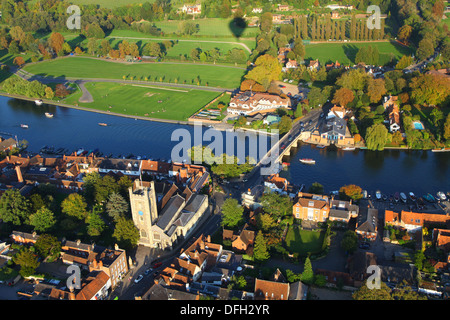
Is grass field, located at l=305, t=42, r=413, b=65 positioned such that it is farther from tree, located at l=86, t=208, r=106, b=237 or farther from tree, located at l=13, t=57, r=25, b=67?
tree, located at l=86, t=208, r=106, b=237

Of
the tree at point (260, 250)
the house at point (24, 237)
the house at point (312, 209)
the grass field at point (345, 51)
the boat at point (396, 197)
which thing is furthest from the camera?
the grass field at point (345, 51)

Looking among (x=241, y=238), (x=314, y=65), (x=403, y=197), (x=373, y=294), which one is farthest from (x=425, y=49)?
(x=373, y=294)

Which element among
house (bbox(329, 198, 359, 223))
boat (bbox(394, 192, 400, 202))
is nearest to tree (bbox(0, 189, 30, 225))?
house (bbox(329, 198, 359, 223))

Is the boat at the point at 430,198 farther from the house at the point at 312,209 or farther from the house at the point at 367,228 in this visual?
the house at the point at 312,209

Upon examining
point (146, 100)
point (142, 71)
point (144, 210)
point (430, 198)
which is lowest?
point (430, 198)

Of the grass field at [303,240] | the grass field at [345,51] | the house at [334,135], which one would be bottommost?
the grass field at [303,240]

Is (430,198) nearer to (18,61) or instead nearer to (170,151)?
(170,151)

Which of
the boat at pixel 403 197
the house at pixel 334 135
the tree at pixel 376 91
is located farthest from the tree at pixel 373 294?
the tree at pixel 376 91

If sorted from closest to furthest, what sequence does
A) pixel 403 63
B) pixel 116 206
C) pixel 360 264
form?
pixel 360 264 → pixel 116 206 → pixel 403 63
